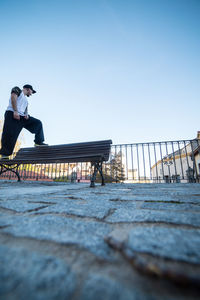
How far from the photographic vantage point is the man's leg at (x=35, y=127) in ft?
12.5

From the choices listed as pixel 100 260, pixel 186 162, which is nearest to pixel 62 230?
pixel 100 260

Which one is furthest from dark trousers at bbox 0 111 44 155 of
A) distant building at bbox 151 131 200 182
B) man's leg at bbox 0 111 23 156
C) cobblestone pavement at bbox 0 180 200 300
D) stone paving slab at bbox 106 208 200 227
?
distant building at bbox 151 131 200 182

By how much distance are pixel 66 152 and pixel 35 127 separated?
1.08m

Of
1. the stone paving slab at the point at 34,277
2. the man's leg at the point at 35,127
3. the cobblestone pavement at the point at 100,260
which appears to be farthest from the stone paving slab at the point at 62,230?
the man's leg at the point at 35,127

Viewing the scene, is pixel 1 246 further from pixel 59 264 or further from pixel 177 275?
pixel 177 275

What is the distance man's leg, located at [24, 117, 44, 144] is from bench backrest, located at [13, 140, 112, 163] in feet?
1.27

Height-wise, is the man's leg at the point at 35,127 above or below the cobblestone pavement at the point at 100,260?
above

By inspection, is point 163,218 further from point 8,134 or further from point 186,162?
point 186,162

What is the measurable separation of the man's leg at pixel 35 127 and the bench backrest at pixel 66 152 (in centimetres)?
39

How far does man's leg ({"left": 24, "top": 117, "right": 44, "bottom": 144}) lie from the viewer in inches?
151

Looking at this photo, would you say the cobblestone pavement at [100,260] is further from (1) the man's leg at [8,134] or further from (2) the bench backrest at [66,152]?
(1) the man's leg at [8,134]

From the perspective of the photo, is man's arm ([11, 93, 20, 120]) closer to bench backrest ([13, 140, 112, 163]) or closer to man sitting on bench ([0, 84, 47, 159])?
man sitting on bench ([0, 84, 47, 159])

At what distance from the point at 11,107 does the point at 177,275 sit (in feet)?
12.9

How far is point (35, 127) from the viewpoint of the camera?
3.92 metres
